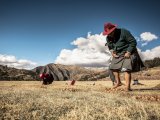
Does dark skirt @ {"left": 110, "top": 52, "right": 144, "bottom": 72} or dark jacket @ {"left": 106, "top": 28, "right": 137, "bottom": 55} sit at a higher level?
dark jacket @ {"left": 106, "top": 28, "right": 137, "bottom": 55}

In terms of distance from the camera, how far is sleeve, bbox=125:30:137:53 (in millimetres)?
8234

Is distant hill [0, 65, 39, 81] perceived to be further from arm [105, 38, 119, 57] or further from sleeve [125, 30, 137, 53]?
sleeve [125, 30, 137, 53]

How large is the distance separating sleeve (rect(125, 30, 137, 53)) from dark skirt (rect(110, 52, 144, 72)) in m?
0.20

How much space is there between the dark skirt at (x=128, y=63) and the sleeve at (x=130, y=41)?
204mm

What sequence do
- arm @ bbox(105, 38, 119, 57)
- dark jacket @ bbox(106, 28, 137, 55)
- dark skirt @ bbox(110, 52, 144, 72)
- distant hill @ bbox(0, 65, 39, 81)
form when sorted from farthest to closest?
distant hill @ bbox(0, 65, 39, 81) → arm @ bbox(105, 38, 119, 57) → dark jacket @ bbox(106, 28, 137, 55) → dark skirt @ bbox(110, 52, 144, 72)

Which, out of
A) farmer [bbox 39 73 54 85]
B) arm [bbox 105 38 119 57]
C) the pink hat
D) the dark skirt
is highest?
the pink hat

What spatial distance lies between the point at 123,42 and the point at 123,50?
264 millimetres

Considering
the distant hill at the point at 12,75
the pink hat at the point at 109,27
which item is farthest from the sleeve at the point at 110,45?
the distant hill at the point at 12,75

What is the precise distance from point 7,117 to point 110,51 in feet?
19.6

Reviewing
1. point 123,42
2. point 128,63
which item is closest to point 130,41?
point 123,42

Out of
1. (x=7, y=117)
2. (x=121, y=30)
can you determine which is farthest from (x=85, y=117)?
(x=121, y=30)

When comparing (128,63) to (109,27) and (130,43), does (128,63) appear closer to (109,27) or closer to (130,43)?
(130,43)

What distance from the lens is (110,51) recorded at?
886 centimetres

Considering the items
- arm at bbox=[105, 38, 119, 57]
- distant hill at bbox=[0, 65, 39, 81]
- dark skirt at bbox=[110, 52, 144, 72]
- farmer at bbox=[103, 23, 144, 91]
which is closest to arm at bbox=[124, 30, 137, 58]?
farmer at bbox=[103, 23, 144, 91]
